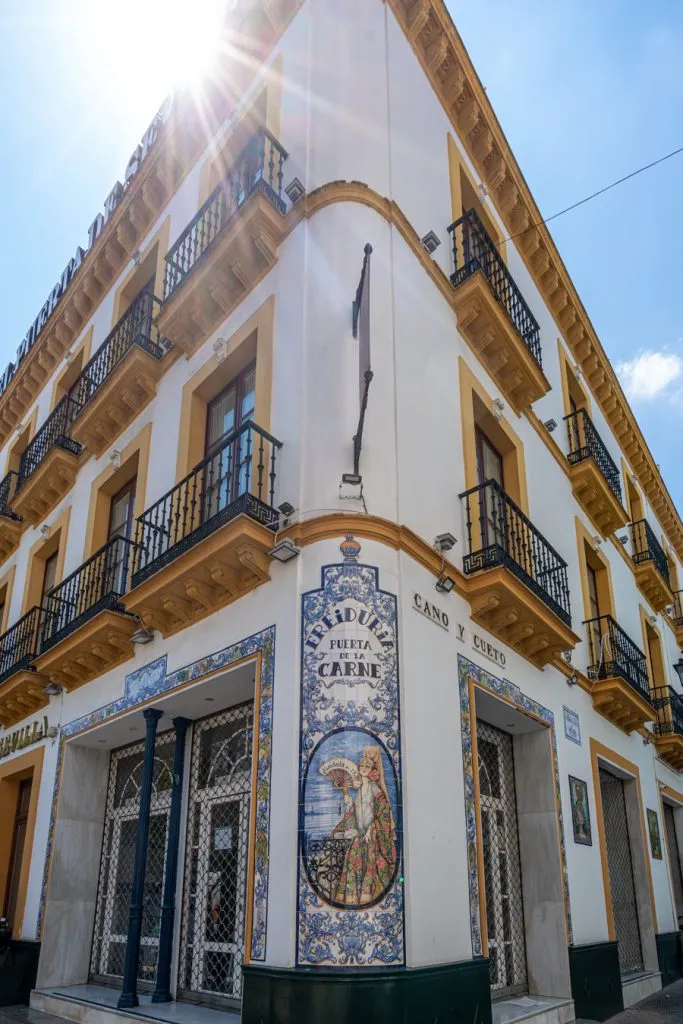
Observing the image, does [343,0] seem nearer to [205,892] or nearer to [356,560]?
[356,560]

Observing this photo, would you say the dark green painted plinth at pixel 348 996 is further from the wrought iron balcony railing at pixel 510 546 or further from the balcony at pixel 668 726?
the balcony at pixel 668 726

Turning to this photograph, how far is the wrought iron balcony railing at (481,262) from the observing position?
10.2 m

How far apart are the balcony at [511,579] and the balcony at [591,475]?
294 centimetres

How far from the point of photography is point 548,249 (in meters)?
13.8

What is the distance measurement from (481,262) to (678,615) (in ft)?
50.3

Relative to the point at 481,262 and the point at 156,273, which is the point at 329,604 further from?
the point at 156,273

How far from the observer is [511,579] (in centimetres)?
844

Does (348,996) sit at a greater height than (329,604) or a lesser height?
lesser

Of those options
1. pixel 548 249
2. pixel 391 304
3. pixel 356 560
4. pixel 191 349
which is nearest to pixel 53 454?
pixel 191 349

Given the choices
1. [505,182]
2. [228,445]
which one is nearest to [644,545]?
[505,182]

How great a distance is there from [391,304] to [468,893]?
218 inches

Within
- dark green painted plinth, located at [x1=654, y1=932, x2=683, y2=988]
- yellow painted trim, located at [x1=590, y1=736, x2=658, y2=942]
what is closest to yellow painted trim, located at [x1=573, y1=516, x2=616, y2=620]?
yellow painted trim, located at [x1=590, y1=736, x2=658, y2=942]

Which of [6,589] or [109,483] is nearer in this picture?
[109,483]

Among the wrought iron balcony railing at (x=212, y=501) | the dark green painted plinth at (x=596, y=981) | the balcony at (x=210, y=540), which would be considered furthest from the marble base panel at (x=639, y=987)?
the wrought iron balcony railing at (x=212, y=501)
